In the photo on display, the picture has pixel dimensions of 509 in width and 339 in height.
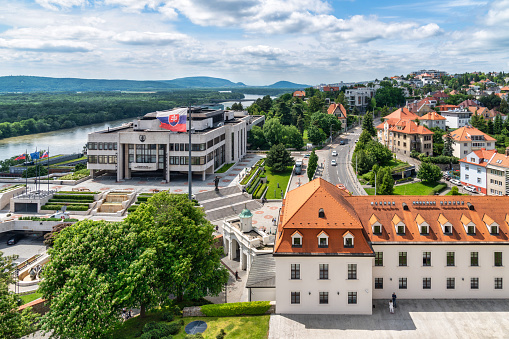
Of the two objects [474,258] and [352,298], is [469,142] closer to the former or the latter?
[474,258]

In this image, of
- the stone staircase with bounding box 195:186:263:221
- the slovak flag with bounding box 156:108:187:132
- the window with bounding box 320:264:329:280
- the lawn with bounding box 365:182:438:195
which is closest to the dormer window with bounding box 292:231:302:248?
the window with bounding box 320:264:329:280

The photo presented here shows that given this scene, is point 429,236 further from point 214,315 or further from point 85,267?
point 85,267

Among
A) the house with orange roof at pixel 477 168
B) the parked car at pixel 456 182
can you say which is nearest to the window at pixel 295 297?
the house with orange roof at pixel 477 168

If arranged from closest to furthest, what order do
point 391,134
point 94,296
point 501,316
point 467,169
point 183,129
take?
point 94,296, point 501,316, point 183,129, point 467,169, point 391,134

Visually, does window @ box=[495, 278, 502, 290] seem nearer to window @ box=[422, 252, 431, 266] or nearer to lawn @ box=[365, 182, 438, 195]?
window @ box=[422, 252, 431, 266]

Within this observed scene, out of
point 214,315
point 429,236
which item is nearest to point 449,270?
point 429,236
